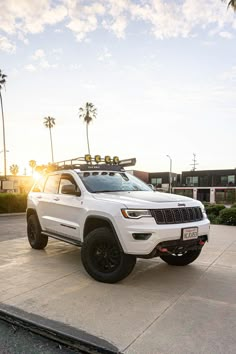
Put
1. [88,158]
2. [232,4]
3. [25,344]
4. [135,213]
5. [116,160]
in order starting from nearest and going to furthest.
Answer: [25,344] < [135,213] < [88,158] < [116,160] < [232,4]

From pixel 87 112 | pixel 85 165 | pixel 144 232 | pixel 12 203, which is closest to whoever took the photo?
pixel 144 232

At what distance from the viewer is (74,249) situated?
7.20m

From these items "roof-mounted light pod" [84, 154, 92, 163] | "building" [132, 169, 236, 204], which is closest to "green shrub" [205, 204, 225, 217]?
"roof-mounted light pod" [84, 154, 92, 163]

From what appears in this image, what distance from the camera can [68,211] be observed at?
567 centimetres

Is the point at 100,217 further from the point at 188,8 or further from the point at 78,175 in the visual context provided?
the point at 188,8

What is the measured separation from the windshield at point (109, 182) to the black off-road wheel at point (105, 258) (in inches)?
37.8

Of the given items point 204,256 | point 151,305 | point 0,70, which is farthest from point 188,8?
point 0,70

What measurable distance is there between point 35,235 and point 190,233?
155 inches

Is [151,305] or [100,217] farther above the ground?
[100,217]

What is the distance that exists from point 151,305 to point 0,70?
40496 mm

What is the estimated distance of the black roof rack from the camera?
602 cm

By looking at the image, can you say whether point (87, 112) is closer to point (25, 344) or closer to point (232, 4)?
point (232, 4)

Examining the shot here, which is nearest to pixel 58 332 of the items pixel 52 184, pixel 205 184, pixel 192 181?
pixel 52 184

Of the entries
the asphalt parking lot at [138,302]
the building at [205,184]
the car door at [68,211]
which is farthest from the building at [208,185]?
the asphalt parking lot at [138,302]
